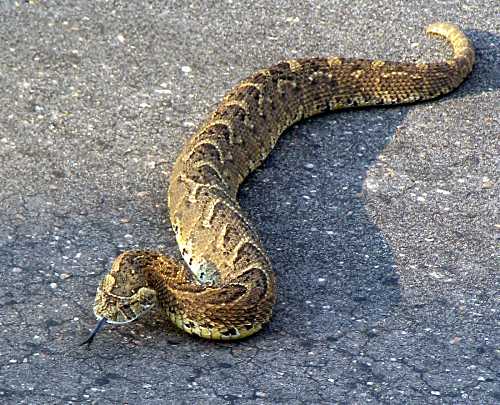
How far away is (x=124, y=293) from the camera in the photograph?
662 cm

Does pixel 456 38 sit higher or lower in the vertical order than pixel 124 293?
lower

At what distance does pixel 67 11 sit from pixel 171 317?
4.68 m

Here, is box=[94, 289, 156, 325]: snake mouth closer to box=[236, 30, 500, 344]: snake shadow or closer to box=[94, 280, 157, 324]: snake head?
box=[94, 280, 157, 324]: snake head

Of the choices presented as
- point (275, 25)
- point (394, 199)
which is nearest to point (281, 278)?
point (394, 199)

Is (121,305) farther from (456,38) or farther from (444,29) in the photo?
(444,29)

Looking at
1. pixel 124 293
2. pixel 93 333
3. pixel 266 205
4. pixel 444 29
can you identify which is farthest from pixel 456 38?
pixel 93 333

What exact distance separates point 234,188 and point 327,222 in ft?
2.53

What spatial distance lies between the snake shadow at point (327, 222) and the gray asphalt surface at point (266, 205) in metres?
0.02

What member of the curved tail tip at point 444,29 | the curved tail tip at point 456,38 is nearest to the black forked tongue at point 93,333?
the curved tail tip at point 456,38

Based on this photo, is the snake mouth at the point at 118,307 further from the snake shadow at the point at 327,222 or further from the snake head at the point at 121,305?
the snake shadow at the point at 327,222

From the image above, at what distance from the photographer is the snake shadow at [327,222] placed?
6.99 metres

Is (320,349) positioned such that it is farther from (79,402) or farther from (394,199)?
(394,199)

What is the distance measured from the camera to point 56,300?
22.6 ft

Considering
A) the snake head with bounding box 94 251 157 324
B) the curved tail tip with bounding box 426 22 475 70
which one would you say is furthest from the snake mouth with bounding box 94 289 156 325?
the curved tail tip with bounding box 426 22 475 70
